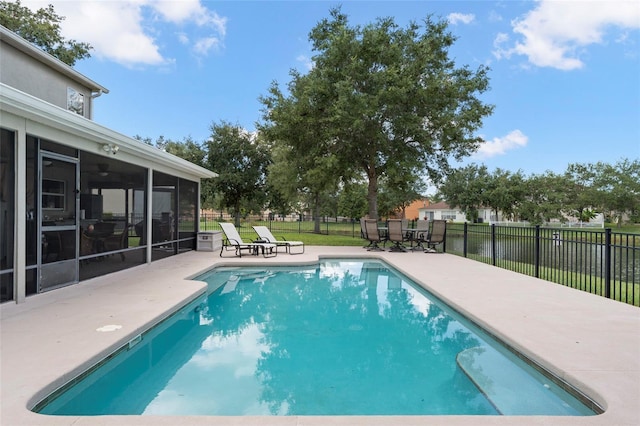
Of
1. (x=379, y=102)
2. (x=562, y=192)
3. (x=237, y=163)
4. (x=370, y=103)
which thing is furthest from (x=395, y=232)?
(x=562, y=192)

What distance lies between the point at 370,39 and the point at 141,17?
8.01 meters

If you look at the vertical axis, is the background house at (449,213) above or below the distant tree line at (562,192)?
below

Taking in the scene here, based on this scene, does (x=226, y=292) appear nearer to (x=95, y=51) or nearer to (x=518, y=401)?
(x=518, y=401)

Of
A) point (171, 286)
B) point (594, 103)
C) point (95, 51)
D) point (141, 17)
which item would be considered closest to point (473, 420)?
point (171, 286)

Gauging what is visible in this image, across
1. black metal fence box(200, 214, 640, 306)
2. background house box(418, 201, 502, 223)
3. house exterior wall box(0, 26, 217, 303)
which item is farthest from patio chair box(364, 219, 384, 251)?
background house box(418, 201, 502, 223)

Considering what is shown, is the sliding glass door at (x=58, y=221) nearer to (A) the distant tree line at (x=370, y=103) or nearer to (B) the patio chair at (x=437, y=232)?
(A) the distant tree line at (x=370, y=103)

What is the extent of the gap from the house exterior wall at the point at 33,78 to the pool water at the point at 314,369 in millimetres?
7831

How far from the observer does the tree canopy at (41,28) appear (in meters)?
18.2

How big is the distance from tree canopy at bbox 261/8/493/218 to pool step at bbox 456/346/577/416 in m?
9.99

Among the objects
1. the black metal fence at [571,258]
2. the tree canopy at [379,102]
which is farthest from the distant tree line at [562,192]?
the black metal fence at [571,258]

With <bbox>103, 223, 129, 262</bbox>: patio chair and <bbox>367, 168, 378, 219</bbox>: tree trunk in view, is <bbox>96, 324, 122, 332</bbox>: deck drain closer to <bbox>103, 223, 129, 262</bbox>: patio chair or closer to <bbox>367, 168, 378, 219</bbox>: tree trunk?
<bbox>103, 223, 129, 262</bbox>: patio chair

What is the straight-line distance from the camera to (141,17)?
13078 millimetres

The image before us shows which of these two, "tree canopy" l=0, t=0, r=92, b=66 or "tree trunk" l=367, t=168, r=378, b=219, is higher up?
"tree canopy" l=0, t=0, r=92, b=66

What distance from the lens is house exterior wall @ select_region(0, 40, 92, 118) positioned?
9.03 metres
